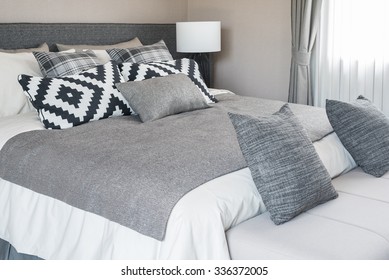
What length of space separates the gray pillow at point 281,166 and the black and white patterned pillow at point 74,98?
3.53 ft

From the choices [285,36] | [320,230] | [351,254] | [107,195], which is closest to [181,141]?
[107,195]

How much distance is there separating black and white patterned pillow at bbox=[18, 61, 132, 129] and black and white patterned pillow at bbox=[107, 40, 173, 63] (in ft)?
1.86

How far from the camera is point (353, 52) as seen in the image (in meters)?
4.03

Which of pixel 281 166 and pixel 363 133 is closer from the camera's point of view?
pixel 281 166

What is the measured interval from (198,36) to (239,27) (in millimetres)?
571

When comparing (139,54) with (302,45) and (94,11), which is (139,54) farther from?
(302,45)

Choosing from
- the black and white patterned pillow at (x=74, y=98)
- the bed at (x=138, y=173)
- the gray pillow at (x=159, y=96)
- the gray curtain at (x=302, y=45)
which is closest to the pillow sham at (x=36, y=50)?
the bed at (x=138, y=173)

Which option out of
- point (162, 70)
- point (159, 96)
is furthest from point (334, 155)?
point (162, 70)

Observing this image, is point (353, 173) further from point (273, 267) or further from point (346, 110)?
point (273, 267)

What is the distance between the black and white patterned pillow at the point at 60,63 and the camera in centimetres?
315

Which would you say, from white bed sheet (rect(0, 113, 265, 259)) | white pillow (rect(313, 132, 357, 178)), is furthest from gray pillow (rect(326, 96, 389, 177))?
white bed sheet (rect(0, 113, 265, 259))

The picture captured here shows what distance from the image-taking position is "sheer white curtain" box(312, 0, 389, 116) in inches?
153

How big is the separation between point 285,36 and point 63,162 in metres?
2.66

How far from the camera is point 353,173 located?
2607mm
